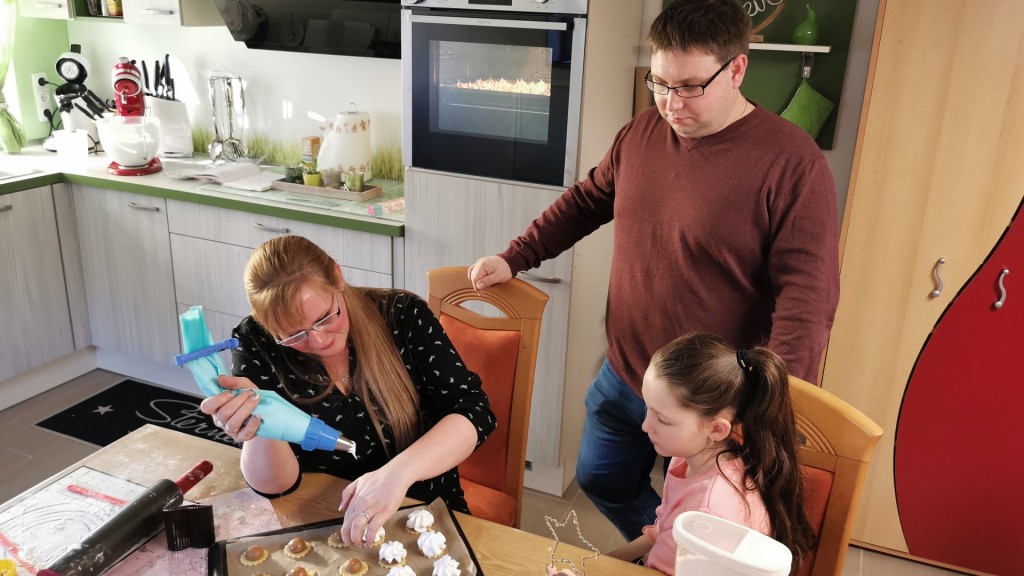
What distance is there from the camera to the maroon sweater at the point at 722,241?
1.53m

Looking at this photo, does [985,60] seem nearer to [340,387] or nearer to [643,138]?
[643,138]

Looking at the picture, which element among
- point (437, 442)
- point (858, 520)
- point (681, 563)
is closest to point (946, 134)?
point (858, 520)

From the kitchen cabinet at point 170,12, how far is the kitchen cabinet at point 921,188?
7.84 feet

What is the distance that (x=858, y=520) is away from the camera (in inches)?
97.5

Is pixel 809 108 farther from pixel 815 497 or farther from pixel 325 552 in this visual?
pixel 325 552

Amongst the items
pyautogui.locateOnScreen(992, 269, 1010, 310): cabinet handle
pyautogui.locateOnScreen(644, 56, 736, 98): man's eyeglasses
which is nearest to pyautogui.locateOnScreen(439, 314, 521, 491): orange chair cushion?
pyautogui.locateOnScreen(644, 56, 736, 98): man's eyeglasses

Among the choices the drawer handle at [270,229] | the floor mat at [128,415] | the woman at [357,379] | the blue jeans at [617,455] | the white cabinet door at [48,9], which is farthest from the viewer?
the white cabinet door at [48,9]

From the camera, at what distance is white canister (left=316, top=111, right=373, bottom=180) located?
3.01 meters

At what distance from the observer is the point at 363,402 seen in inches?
59.4

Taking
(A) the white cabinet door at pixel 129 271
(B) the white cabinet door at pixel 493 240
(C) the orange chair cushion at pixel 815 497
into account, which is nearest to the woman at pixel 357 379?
(C) the orange chair cushion at pixel 815 497

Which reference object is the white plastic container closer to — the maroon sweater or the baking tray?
the maroon sweater

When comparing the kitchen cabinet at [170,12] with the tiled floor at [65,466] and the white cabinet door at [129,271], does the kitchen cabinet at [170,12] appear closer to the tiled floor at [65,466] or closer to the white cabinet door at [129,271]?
the white cabinet door at [129,271]

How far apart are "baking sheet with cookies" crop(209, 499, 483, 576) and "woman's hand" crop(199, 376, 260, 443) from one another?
0.17 meters

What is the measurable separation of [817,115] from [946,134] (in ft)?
1.51
